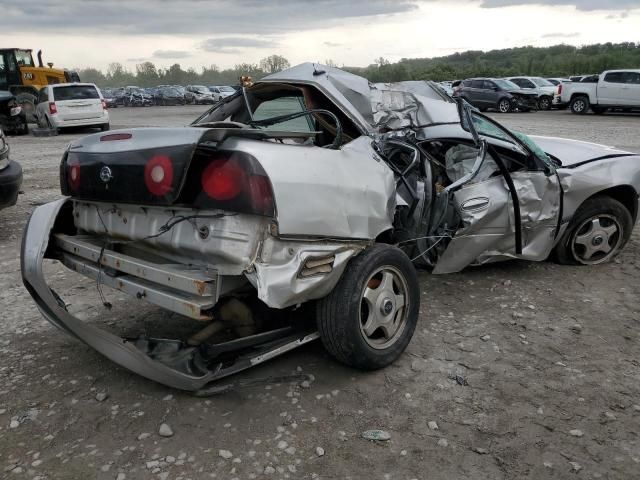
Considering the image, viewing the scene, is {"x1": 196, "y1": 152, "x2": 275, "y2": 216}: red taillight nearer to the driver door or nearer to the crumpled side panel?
the crumpled side panel

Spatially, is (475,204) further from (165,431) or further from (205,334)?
(165,431)

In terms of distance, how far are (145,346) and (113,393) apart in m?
0.29

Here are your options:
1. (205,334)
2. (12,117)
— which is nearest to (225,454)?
(205,334)

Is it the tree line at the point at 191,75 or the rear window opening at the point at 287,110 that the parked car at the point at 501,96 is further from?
the tree line at the point at 191,75

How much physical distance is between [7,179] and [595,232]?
5.53 metres

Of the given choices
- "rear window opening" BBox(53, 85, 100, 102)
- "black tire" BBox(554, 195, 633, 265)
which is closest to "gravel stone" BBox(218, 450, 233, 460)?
"black tire" BBox(554, 195, 633, 265)

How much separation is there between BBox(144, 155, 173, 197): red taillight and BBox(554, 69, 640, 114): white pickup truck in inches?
935

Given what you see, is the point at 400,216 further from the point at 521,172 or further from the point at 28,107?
the point at 28,107

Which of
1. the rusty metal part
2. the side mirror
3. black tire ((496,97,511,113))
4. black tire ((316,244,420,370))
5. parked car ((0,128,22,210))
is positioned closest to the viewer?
black tire ((316,244,420,370))

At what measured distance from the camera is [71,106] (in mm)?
16859

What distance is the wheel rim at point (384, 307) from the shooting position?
3.03 meters

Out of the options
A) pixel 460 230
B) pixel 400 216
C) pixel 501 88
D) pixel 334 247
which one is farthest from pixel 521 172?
pixel 501 88

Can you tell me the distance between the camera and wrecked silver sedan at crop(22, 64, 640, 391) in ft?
8.38

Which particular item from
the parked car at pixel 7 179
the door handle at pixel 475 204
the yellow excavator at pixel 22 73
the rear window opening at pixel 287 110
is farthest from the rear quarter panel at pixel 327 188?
the yellow excavator at pixel 22 73
